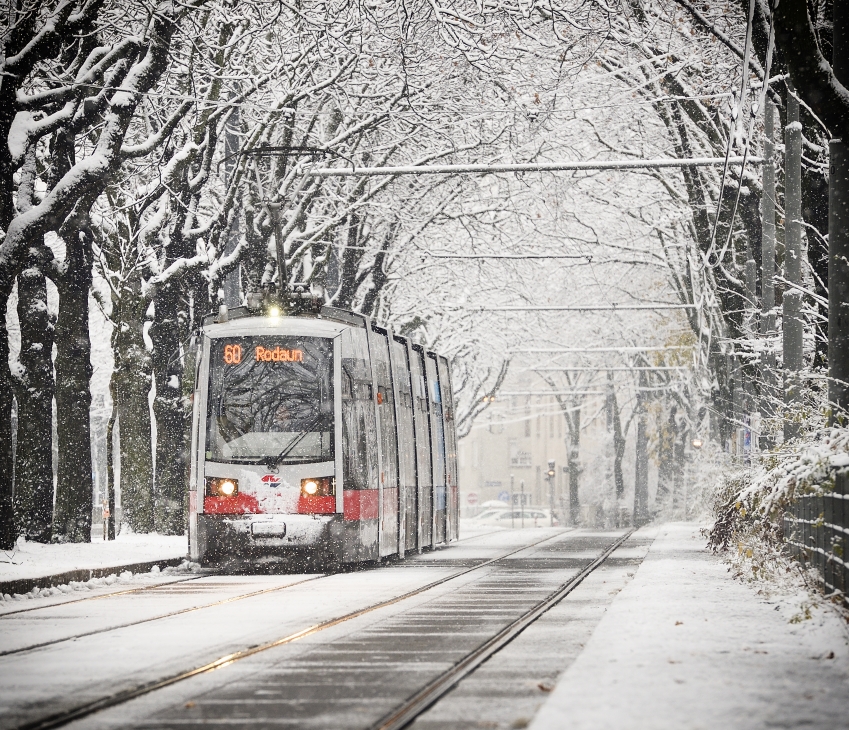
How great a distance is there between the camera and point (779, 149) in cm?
2766

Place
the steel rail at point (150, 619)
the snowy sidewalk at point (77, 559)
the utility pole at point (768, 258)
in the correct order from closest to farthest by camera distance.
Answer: the steel rail at point (150, 619), the snowy sidewalk at point (77, 559), the utility pole at point (768, 258)

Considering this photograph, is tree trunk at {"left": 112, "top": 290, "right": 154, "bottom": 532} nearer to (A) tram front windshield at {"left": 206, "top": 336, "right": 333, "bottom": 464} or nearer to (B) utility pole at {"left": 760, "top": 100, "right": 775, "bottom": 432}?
(A) tram front windshield at {"left": 206, "top": 336, "right": 333, "bottom": 464}

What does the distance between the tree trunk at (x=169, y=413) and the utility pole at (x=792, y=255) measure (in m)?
11.5

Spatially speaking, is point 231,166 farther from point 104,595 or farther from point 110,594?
point 104,595

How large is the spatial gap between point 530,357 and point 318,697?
190 ft

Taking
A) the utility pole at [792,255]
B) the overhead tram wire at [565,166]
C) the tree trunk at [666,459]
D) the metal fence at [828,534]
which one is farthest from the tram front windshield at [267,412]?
the tree trunk at [666,459]

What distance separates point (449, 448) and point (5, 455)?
14520mm

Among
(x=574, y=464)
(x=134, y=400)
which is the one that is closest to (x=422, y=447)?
(x=134, y=400)

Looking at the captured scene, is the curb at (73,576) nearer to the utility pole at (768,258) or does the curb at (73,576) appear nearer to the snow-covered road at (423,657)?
the snow-covered road at (423,657)

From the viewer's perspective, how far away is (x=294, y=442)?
73.1 ft

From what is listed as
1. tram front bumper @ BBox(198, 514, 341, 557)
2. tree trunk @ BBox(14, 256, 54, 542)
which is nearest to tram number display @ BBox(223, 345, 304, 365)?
tram front bumper @ BBox(198, 514, 341, 557)

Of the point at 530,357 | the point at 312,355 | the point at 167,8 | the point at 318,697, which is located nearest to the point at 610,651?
the point at 318,697

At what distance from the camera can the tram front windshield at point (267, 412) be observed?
2225 cm

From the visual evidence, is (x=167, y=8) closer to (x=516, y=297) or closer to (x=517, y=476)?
(x=516, y=297)
